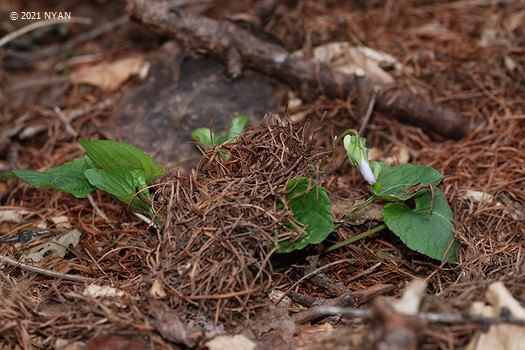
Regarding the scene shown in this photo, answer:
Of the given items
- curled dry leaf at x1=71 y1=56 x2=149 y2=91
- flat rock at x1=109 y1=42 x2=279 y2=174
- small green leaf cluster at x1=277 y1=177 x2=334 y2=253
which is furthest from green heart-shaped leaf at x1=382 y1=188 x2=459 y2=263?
curled dry leaf at x1=71 y1=56 x2=149 y2=91

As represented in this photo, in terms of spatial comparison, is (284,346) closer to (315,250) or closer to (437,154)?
(315,250)

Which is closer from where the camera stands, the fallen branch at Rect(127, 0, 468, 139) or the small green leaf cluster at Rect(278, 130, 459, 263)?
the small green leaf cluster at Rect(278, 130, 459, 263)

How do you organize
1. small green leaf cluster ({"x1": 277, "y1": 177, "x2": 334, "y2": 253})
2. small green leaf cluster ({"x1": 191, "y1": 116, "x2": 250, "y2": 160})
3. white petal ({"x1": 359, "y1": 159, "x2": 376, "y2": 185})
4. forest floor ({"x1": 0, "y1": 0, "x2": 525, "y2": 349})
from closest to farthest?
forest floor ({"x1": 0, "y1": 0, "x2": 525, "y2": 349}), small green leaf cluster ({"x1": 277, "y1": 177, "x2": 334, "y2": 253}), white petal ({"x1": 359, "y1": 159, "x2": 376, "y2": 185}), small green leaf cluster ({"x1": 191, "y1": 116, "x2": 250, "y2": 160})

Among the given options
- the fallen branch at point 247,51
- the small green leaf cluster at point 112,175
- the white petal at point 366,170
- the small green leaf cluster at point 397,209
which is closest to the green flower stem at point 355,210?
the small green leaf cluster at point 397,209

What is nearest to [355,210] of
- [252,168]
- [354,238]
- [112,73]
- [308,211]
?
[354,238]

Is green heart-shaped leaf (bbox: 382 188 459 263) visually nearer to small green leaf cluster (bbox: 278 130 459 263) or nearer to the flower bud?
small green leaf cluster (bbox: 278 130 459 263)

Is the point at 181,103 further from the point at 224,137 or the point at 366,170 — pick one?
the point at 366,170
